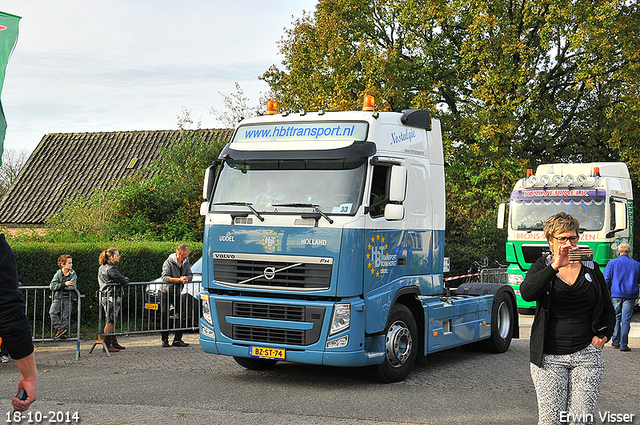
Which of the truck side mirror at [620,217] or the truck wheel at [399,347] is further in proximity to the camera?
the truck side mirror at [620,217]

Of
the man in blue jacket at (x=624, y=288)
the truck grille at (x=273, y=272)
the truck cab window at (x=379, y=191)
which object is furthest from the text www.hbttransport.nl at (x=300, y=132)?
the man in blue jacket at (x=624, y=288)

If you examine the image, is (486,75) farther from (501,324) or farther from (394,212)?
(394,212)

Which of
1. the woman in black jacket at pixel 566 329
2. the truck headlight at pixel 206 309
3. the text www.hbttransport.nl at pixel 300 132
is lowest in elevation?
the truck headlight at pixel 206 309

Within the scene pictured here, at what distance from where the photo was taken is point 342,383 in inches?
340

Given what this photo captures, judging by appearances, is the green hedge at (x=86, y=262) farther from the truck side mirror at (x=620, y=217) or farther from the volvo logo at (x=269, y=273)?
the truck side mirror at (x=620, y=217)

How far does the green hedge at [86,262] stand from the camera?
1344 cm

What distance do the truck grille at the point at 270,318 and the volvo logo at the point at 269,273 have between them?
0.33 meters

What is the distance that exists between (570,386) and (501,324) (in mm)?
6962

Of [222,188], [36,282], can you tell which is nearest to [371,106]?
[222,188]

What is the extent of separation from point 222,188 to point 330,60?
1552cm

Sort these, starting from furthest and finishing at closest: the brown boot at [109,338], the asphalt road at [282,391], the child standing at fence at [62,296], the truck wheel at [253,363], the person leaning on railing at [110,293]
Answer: the child standing at fence at [62,296]
the person leaning on railing at [110,293]
the brown boot at [109,338]
the truck wheel at [253,363]
the asphalt road at [282,391]

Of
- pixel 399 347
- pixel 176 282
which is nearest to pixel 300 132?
pixel 399 347

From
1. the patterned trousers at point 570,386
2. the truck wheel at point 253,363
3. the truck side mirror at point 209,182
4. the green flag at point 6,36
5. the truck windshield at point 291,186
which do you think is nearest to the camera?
the patterned trousers at point 570,386

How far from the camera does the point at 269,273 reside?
27.1 feet
